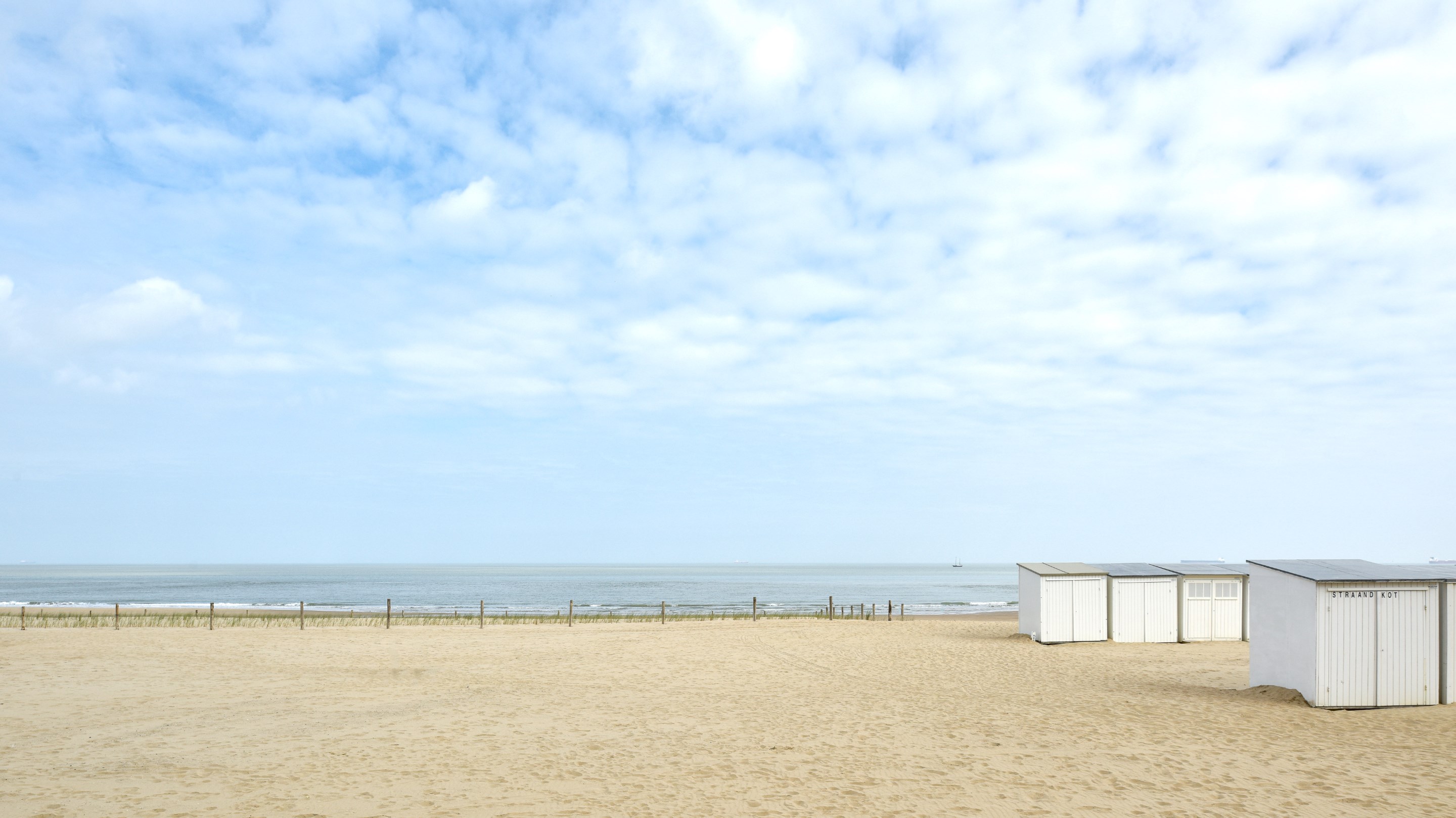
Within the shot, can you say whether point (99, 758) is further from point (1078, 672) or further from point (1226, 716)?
point (1078, 672)

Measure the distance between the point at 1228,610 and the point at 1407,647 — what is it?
46.1ft

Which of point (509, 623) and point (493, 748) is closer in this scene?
point (493, 748)

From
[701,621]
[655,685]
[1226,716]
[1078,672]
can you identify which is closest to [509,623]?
[701,621]

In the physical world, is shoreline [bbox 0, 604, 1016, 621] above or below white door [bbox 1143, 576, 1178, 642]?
below

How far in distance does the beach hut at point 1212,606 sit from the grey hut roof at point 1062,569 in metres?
2.40

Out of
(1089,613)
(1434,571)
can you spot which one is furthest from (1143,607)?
(1434,571)

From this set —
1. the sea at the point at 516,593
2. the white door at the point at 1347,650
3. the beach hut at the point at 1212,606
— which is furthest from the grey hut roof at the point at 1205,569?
the sea at the point at 516,593

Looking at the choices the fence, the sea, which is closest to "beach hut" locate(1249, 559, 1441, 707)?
the fence

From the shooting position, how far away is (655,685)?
708 inches

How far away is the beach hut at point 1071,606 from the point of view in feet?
89.7

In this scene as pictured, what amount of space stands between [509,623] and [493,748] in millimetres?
25711

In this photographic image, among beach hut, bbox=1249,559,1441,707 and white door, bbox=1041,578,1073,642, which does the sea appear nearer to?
white door, bbox=1041,578,1073,642

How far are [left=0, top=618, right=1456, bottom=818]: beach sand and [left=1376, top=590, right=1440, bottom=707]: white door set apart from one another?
1.18ft

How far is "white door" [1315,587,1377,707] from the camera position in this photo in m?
14.5
